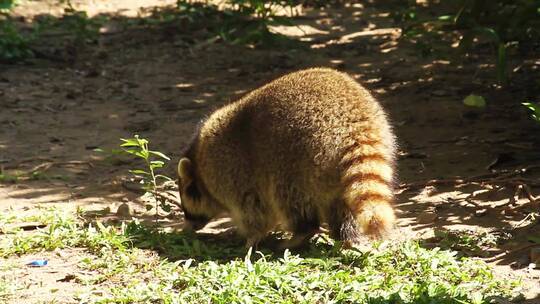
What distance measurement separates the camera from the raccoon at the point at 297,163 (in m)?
4.94

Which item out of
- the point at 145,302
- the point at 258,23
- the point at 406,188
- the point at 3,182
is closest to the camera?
the point at 145,302

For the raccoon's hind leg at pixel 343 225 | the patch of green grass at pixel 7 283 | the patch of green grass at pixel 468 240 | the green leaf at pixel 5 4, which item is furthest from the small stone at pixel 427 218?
the green leaf at pixel 5 4

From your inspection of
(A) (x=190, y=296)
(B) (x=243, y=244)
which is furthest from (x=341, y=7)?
(A) (x=190, y=296)

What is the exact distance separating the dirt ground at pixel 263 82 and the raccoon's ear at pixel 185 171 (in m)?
0.48

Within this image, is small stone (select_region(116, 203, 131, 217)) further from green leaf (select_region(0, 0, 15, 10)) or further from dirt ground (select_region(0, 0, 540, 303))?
green leaf (select_region(0, 0, 15, 10))

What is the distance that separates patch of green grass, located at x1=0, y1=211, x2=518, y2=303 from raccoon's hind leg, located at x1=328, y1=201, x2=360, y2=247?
0.11m

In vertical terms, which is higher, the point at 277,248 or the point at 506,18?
the point at 506,18

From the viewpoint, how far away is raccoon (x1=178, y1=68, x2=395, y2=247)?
16.2 ft

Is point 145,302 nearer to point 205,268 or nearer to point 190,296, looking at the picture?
point 190,296

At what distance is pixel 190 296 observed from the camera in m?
4.58

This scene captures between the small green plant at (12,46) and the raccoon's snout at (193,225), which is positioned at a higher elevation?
the small green plant at (12,46)

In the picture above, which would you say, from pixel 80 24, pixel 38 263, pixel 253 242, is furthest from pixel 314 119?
pixel 80 24

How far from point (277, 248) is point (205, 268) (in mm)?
763

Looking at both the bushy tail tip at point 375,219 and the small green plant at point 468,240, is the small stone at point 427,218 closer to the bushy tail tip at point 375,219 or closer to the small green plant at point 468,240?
the small green plant at point 468,240
